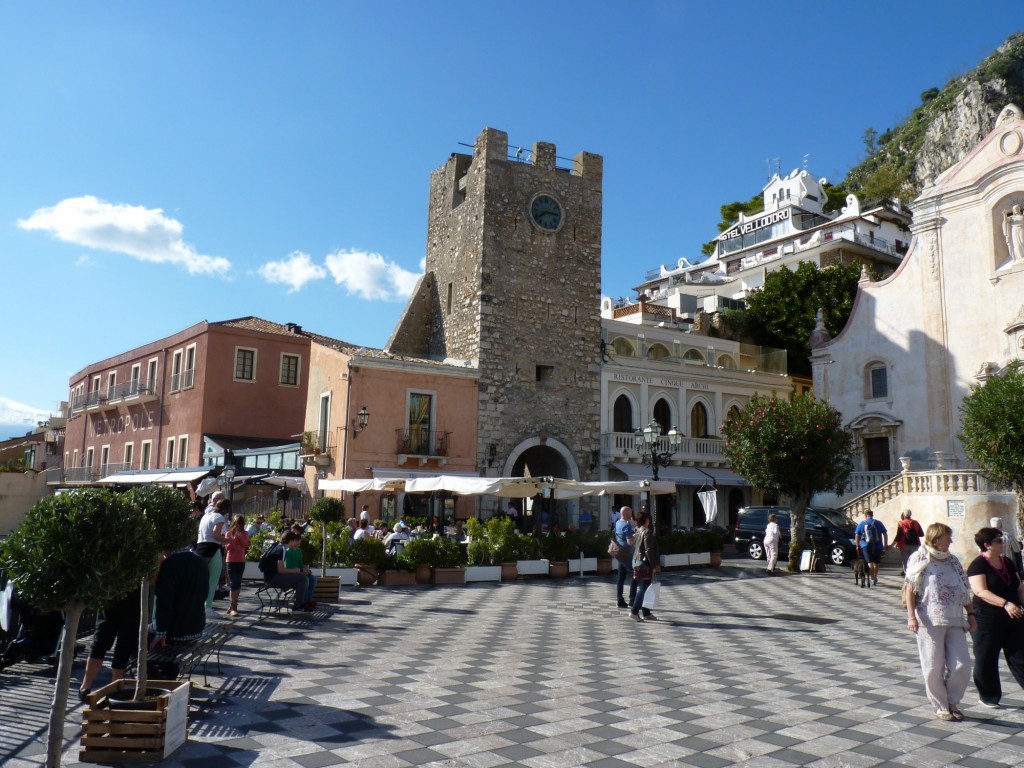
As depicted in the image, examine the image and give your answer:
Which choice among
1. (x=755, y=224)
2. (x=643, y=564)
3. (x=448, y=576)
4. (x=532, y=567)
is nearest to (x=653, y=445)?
(x=532, y=567)

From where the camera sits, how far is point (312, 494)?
87.3 feet

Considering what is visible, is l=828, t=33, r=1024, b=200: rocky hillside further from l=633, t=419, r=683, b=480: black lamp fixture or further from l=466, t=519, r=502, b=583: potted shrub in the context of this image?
l=466, t=519, r=502, b=583: potted shrub

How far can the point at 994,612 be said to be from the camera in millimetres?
6688

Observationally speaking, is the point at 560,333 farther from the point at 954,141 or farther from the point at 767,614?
the point at 954,141

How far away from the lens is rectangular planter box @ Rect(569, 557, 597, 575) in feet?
62.0

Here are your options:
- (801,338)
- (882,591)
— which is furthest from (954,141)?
(882,591)

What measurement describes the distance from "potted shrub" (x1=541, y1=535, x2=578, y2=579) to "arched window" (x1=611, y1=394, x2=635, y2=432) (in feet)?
42.8

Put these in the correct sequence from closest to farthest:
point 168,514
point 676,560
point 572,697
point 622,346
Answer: point 572,697
point 168,514
point 676,560
point 622,346

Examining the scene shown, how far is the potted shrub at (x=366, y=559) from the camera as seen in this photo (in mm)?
15844

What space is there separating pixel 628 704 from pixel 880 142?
283ft

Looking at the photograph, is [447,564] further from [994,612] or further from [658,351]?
[658,351]

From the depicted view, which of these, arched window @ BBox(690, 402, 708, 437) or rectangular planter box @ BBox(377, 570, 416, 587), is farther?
arched window @ BBox(690, 402, 708, 437)

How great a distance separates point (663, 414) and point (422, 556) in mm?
18280

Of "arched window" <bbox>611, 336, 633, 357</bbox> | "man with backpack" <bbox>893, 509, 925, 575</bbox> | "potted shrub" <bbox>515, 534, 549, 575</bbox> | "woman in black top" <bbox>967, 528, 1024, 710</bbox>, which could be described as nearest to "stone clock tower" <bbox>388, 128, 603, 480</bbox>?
"arched window" <bbox>611, 336, 633, 357</bbox>
